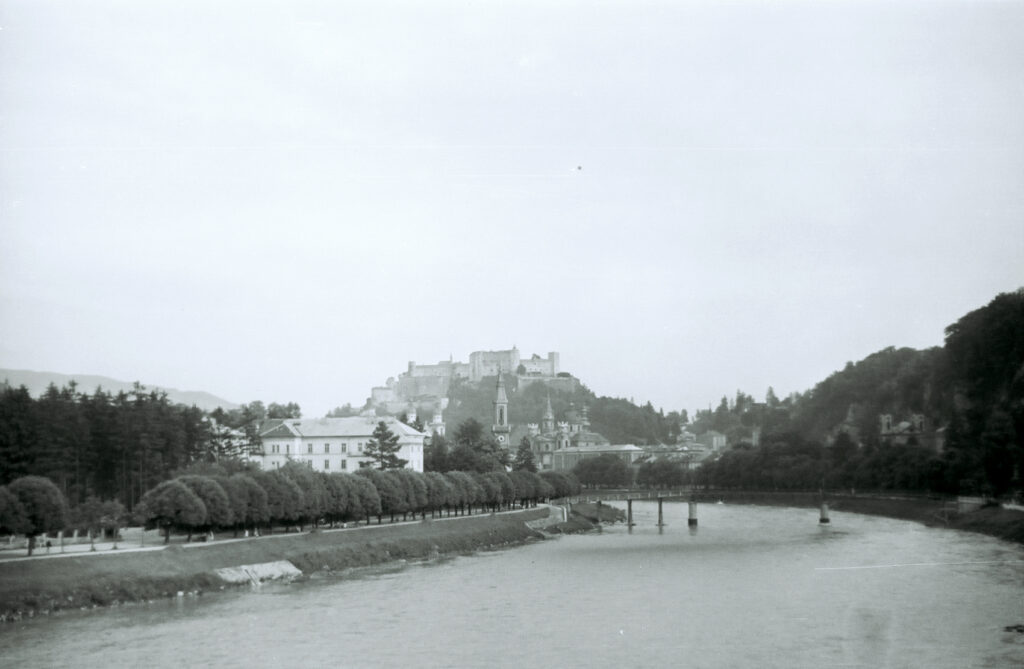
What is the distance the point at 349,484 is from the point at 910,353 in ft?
357

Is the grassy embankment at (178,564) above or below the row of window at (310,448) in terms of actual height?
below

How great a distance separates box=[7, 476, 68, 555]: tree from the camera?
139 ft

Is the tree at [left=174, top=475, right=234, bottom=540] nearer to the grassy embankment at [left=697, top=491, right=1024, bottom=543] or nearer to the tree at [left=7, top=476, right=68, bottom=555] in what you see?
the tree at [left=7, top=476, right=68, bottom=555]

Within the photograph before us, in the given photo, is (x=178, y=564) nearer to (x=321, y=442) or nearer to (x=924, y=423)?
(x=321, y=442)

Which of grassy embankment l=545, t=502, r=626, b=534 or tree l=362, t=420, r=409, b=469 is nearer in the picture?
grassy embankment l=545, t=502, r=626, b=534

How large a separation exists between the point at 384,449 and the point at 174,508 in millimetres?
42113

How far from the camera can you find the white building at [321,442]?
96562 mm

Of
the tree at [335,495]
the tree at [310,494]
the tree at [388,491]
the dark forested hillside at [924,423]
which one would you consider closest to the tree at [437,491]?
the tree at [388,491]

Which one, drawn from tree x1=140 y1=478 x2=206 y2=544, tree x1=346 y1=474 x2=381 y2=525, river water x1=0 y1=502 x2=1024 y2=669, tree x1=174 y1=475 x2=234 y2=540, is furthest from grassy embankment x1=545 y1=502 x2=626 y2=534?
tree x1=140 y1=478 x2=206 y2=544

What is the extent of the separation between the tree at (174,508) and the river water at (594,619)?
6.20 m

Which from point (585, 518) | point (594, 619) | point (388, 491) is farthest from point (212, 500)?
point (585, 518)

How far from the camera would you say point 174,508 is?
4822 centimetres

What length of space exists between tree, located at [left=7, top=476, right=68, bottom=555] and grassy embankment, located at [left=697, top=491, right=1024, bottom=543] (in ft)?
162

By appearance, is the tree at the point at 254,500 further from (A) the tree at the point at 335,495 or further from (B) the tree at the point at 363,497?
(B) the tree at the point at 363,497
